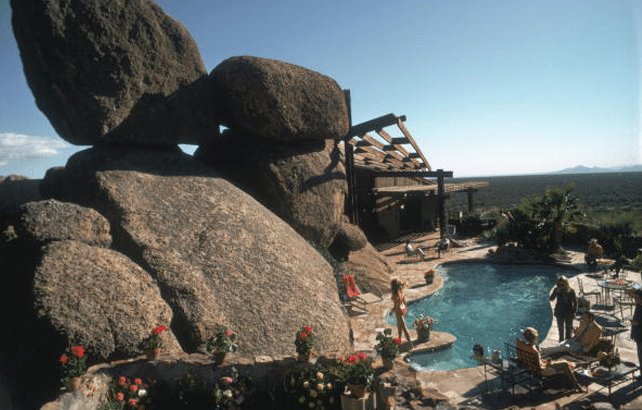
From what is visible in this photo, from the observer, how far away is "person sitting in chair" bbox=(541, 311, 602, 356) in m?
8.09

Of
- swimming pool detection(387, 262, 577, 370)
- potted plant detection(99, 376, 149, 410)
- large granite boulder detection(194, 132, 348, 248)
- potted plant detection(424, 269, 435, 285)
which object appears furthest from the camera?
potted plant detection(424, 269, 435, 285)

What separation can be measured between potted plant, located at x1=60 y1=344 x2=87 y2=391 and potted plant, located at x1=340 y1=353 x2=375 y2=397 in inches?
147

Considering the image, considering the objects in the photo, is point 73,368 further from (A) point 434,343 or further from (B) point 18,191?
(B) point 18,191

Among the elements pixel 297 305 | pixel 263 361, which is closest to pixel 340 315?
pixel 297 305

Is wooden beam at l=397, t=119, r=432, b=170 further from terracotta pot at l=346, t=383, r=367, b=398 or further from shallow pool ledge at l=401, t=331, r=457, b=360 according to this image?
terracotta pot at l=346, t=383, r=367, b=398

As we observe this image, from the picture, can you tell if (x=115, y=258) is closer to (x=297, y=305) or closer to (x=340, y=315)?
(x=297, y=305)

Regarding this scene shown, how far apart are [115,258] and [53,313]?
60.6 inches

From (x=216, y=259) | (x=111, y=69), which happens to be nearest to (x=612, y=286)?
(x=216, y=259)

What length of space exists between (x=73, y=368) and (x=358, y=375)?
4023 millimetres

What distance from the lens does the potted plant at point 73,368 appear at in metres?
5.41

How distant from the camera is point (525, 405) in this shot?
7.14 meters

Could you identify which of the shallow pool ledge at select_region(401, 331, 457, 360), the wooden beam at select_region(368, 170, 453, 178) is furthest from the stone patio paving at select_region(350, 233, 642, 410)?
the wooden beam at select_region(368, 170, 453, 178)

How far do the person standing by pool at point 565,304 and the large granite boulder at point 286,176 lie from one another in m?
7.22

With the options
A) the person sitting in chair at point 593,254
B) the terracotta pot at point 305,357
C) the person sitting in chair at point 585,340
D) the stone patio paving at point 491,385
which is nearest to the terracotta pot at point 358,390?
the terracotta pot at point 305,357
